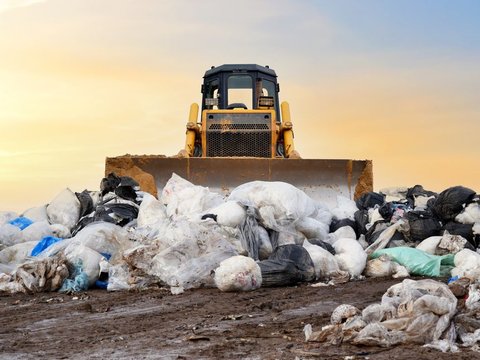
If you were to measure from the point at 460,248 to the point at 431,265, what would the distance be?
0.51 metres

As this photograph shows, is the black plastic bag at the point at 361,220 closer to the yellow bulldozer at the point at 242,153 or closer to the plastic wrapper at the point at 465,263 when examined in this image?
the yellow bulldozer at the point at 242,153

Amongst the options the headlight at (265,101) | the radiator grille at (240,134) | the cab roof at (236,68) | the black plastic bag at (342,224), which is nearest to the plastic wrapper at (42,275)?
the black plastic bag at (342,224)

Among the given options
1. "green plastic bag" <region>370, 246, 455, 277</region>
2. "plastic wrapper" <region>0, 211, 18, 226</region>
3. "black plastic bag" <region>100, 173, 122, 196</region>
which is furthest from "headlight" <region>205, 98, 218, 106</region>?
"green plastic bag" <region>370, 246, 455, 277</region>

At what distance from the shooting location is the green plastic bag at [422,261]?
23.1 ft

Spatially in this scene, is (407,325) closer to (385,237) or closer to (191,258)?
(191,258)

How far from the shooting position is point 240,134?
1157 cm

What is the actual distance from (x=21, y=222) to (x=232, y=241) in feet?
11.7

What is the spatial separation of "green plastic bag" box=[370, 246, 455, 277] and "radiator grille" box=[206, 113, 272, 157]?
4635mm

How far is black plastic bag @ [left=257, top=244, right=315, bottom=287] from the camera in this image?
6.30 meters

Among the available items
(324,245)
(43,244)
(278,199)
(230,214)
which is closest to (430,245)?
(324,245)

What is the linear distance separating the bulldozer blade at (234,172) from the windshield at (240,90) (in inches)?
92.6

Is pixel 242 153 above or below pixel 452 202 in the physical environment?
above

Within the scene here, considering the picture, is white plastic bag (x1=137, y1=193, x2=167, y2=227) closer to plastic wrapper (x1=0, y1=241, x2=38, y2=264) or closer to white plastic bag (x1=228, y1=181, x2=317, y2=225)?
white plastic bag (x1=228, y1=181, x2=317, y2=225)

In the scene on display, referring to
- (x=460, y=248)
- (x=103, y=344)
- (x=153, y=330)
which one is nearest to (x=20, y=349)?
(x=103, y=344)
